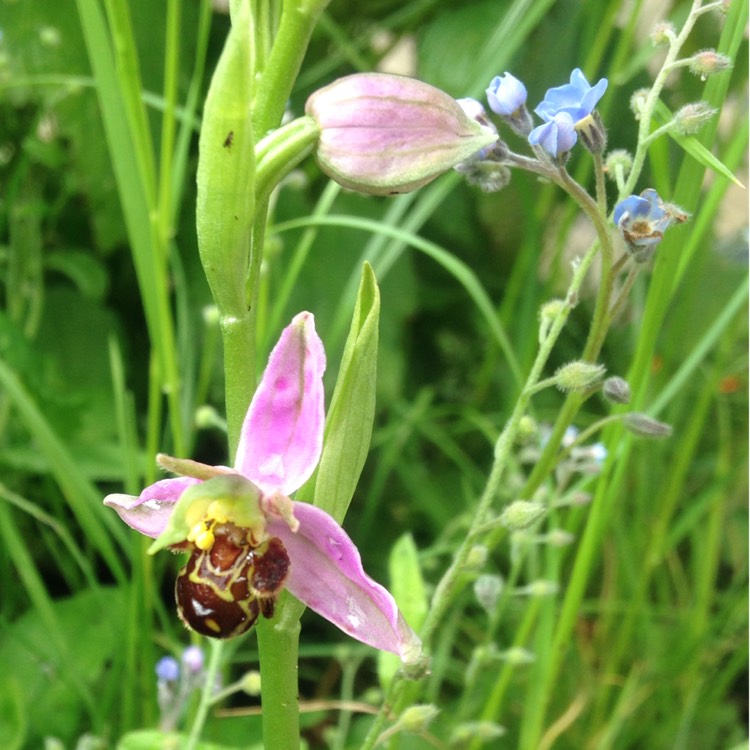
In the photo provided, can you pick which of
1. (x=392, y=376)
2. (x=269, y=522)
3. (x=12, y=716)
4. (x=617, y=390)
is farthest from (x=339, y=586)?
(x=392, y=376)

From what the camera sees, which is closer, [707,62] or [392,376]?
[707,62]

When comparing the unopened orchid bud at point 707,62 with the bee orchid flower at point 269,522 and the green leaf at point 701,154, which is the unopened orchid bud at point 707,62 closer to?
the green leaf at point 701,154

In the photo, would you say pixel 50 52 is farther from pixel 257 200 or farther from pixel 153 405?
pixel 257 200

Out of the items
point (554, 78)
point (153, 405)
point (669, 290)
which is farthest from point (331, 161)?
point (554, 78)

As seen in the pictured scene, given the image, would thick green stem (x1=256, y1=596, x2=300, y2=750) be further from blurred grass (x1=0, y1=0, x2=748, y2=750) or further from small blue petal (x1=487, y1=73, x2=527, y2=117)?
small blue petal (x1=487, y1=73, x2=527, y2=117)

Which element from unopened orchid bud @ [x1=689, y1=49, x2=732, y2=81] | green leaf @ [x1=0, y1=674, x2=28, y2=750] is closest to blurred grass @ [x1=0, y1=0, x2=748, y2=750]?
green leaf @ [x1=0, y1=674, x2=28, y2=750]

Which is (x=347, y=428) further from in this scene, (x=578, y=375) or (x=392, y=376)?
(x=392, y=376)

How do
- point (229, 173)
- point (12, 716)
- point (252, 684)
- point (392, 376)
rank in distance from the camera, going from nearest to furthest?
point (229, 173) < point (252, 684) < point (12, 716) < point (392, 376)

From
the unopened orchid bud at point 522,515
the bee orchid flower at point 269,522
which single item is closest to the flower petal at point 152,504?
the bee orchid flower at point 269,522
